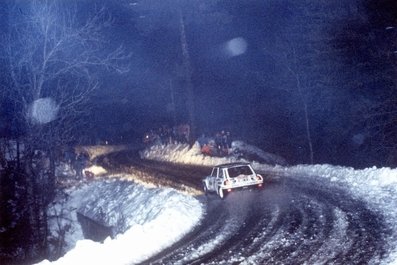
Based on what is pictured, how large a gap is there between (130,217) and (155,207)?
1.72 m

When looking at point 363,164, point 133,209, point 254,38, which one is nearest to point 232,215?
point 133,209

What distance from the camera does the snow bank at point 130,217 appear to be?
36.0ft

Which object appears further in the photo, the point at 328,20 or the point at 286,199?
the point at 328,20

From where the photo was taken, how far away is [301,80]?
1153 inches

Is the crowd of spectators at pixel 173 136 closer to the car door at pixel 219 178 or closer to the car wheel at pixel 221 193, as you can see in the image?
the car door at pixel 219 178

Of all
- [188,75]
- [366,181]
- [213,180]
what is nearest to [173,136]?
[188,75]

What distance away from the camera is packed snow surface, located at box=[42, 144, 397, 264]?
431 inches

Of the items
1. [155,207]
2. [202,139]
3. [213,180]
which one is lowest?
[155,207]

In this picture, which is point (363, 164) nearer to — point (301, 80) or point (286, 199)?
point (301, 80)

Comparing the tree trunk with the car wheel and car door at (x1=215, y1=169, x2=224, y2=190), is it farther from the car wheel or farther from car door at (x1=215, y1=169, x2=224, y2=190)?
the car wheel

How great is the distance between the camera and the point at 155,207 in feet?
A: 55.5

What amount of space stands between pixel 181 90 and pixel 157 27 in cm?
1583

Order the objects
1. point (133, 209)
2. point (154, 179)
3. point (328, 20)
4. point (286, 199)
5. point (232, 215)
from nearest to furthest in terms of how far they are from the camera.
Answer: point (232, 215), point (286, 199), point (133, 209), point (154, 179), point (328, 20)

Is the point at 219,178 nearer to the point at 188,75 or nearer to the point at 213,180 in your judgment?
the point at 213,180
